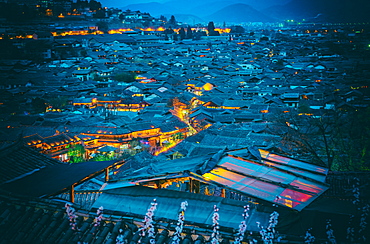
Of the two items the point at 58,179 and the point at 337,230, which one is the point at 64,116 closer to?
the point at 58,179

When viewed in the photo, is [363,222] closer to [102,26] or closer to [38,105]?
[38,105]

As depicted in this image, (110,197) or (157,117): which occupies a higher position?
(157,117)

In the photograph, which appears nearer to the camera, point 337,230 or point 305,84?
point 337,230

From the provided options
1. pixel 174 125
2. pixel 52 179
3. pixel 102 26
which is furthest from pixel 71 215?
pixel 102 26

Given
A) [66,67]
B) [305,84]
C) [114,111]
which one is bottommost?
[114,111]

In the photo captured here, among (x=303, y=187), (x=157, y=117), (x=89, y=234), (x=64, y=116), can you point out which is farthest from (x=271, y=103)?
(x=89, y=234)

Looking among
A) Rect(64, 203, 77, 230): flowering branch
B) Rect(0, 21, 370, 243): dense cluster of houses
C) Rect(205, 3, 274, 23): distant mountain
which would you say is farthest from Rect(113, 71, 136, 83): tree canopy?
Rect(205, 3, 274, 23): distant mountain

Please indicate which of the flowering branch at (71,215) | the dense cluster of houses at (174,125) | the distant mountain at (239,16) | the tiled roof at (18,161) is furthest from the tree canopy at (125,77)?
the distant mountain at (239,16)

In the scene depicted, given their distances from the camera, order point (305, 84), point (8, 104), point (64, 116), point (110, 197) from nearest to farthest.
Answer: point (110, 197)
point (64, 116)
point (8, 104)
point (305, 84)
